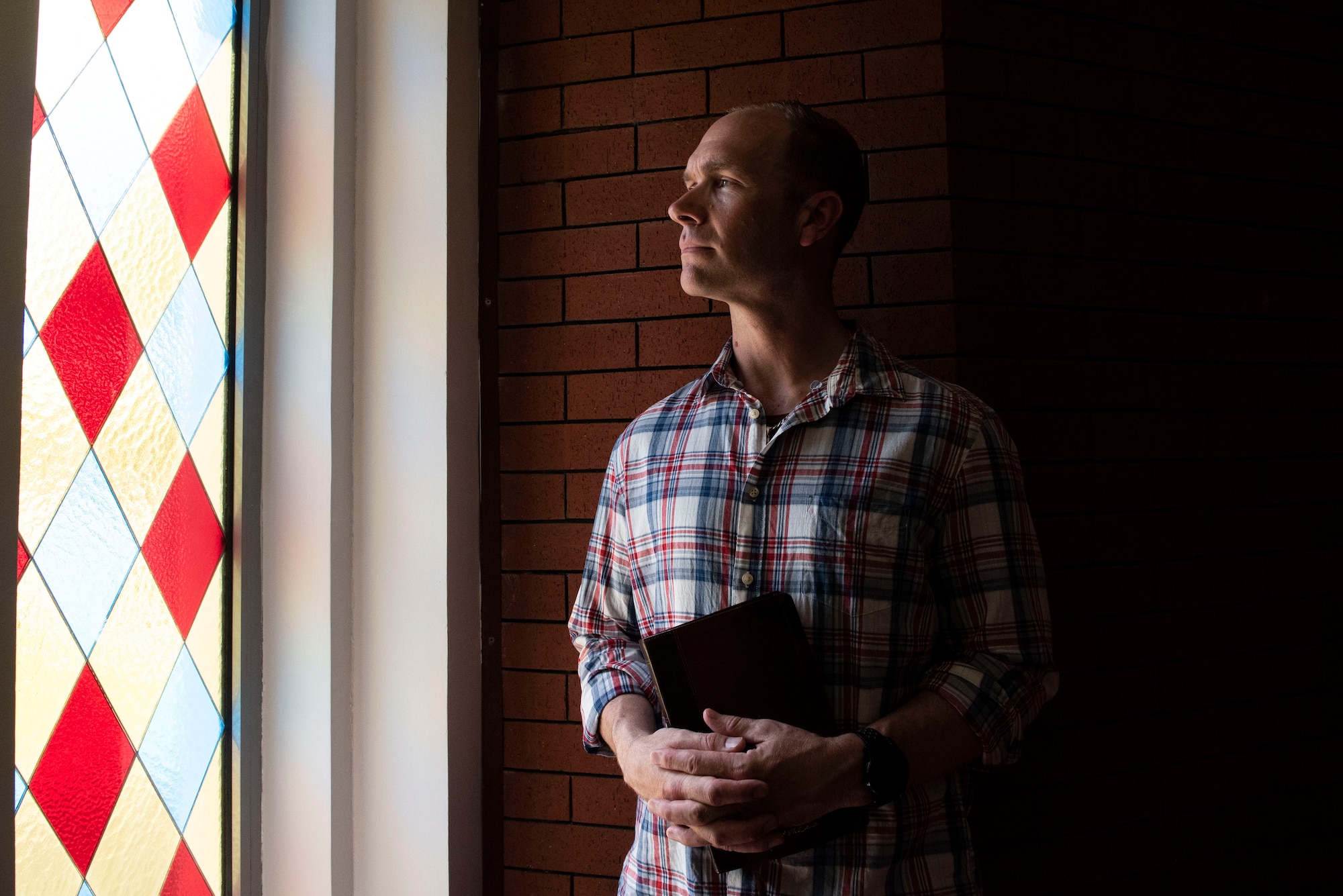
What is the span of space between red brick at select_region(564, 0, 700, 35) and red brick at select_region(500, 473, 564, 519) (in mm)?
1062

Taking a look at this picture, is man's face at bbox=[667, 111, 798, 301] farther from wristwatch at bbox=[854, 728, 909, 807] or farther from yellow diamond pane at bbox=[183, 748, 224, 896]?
yellow diamond pane at bbox=[183, 748, 224, 896]

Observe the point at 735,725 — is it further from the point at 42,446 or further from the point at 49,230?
the point at 49,230

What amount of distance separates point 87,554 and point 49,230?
1.92 feet

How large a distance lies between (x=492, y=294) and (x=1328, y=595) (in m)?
2.13

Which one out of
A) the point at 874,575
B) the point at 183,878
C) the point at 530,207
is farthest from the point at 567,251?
the point at 183,878

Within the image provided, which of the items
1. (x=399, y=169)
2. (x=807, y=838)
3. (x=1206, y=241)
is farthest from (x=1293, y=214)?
(x=399, y=169)

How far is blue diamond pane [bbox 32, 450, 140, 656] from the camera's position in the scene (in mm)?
1626

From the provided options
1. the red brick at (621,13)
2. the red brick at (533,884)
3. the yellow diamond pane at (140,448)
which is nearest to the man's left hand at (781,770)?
the red brick at (533,884)

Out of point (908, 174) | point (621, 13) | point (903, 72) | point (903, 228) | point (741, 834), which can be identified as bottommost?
point (741, 834)

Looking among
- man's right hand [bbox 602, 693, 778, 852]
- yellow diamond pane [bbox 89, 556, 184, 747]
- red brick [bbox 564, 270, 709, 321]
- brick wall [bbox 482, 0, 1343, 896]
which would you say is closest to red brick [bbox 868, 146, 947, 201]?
brick wall [bbox 482, 0, 1343, 896]

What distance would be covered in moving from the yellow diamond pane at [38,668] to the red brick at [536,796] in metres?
0.93

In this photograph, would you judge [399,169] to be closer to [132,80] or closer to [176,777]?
[132,80]

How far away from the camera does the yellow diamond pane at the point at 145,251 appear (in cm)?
181

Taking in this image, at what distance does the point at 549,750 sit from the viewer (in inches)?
83.1
